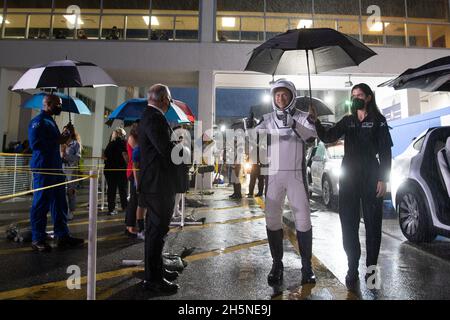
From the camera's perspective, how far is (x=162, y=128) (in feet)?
9.85

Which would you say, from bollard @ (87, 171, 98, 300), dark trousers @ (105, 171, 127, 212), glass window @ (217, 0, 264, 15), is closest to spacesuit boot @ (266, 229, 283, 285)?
bollard @ (87, 171, 98, 300)

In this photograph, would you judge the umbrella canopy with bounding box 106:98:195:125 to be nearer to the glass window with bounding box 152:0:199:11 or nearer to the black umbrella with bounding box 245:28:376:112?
the black umbrella with bounding box 245:28:376:112

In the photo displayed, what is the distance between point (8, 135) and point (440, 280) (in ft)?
52.2

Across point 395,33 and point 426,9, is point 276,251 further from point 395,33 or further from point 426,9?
point 426,9

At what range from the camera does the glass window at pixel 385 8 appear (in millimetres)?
14438

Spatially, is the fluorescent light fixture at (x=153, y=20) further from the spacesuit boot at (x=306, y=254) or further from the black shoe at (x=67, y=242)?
the spacesuit boot at (x=306, y=254)

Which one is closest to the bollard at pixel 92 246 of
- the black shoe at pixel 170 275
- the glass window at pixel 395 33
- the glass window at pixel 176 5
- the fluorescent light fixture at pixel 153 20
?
the black shoe at pixel 170 275

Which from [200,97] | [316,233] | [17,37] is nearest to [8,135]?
[17,37]

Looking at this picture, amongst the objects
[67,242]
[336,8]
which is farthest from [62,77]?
[336,8]

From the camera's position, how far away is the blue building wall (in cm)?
701

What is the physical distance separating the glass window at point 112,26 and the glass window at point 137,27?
33 centimetres

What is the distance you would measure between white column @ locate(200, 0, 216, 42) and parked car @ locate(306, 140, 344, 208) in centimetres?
709

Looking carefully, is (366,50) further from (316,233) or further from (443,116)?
(443,116)

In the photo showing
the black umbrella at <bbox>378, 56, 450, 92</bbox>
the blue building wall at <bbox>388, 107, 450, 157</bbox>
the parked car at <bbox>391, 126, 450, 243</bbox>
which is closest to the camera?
the black umbrella at <bbox>378, 56, 450, 92</bbox>
